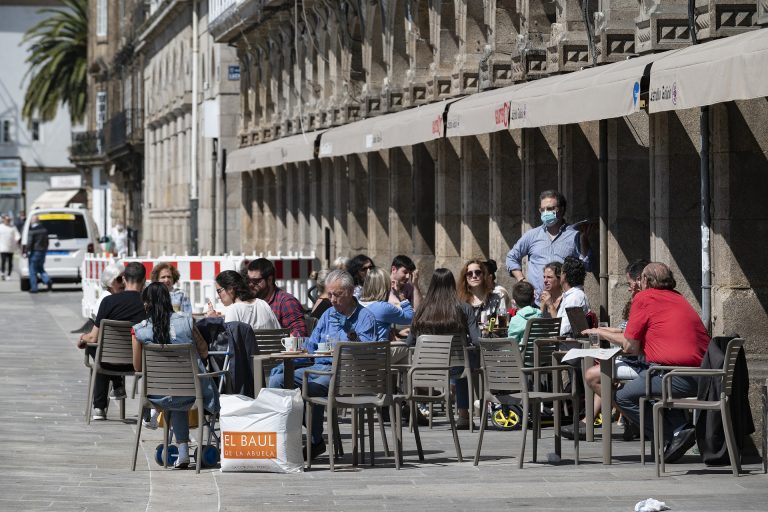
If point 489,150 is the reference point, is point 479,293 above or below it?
below

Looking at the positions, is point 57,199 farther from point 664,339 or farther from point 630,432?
point 664,339

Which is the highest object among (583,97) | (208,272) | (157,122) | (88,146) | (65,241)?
(88,146)

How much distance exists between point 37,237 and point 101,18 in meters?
41.8

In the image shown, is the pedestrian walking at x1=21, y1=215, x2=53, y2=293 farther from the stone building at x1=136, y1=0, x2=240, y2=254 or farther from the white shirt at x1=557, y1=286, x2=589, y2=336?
the white shirt at x1=557, y1=286, x2=589, y2=336

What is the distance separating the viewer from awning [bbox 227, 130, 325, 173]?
2994 centimetres

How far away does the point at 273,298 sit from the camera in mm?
15664

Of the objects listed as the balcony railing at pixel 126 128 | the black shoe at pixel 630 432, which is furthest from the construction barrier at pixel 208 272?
the balcony railing at pixel 126 128

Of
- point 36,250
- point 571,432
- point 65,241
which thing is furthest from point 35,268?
point 571,432

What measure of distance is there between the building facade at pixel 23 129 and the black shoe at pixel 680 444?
9455cm

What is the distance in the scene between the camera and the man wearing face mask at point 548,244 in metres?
17.0

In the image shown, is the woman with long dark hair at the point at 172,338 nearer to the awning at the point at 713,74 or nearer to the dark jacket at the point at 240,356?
the dark jacket at the point at 240,356

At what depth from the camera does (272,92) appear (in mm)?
42406

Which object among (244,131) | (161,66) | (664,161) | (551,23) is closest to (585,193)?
(551,23)

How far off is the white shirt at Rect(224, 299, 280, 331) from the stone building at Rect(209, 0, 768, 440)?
11.4 ft
